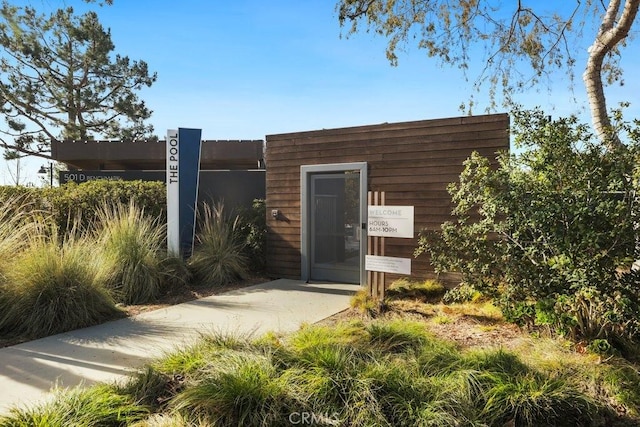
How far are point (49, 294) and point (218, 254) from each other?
3060mm

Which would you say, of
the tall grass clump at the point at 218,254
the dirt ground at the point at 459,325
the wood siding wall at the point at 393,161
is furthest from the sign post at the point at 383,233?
the tall grass clump at the point at 218,254

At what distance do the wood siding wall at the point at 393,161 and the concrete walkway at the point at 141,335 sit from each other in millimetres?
1268

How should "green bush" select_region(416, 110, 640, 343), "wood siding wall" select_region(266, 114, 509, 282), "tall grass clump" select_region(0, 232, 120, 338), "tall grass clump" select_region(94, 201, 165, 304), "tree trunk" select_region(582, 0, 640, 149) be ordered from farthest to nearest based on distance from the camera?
"wood siding wall" select_region(266, 114, 509, 282)
"tall grass clump" select_region(94, 201, 165, 304)
"tree trunk" select_region(582, 0, 640, 149)
"tall grass clump" select_region(0, 232, 120, 338)
"green bush" select_region(416, 110, 640, 343)

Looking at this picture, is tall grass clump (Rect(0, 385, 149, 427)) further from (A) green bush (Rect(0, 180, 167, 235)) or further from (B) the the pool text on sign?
(A) green bush (Rect(0, 180, 167, 235))

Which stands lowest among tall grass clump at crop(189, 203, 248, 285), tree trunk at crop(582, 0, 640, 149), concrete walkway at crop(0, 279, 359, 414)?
concrete walkway at crop(0, 279, 359, 414)

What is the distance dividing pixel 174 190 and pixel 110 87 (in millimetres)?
17880

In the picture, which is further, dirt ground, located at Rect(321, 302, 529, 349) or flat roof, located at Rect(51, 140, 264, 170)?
flat roof, located at Rect(51, 140, 264, 170)

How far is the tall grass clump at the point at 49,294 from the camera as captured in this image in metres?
4.65

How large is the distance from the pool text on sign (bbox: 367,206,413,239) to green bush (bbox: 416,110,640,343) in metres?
1.07

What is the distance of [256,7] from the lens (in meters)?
7.11

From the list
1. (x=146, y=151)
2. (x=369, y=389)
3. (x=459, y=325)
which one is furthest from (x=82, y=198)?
(x=146, y=151)

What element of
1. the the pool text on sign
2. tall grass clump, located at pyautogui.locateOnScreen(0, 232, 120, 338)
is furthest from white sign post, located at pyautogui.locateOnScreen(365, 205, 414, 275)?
tall grass clump, located at pyautogui.locateOnScreen(0, 232, 120, 338)


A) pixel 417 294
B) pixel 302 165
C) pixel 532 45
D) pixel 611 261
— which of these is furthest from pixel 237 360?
pixel 532 45

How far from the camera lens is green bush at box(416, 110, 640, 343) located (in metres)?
3.65
